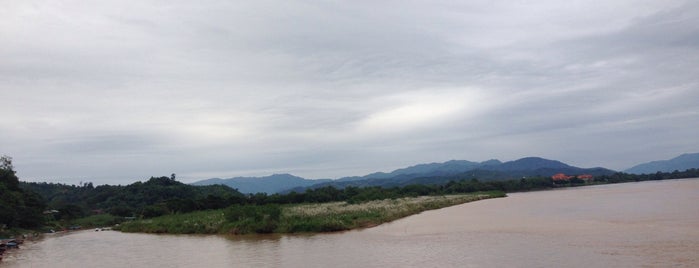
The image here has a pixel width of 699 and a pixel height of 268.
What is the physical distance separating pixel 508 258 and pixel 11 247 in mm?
Result: 28687

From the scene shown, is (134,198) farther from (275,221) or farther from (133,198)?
(275,221)

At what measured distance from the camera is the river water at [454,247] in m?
15.6

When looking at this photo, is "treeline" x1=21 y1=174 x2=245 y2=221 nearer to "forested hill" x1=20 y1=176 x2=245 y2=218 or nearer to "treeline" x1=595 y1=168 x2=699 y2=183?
"forested hill" x1=20 y1=176 x2=245 y2=218

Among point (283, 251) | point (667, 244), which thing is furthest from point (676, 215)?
point (283, 251)

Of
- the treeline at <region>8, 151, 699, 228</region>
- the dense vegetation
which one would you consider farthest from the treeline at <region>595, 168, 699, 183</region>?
the dense vegetation

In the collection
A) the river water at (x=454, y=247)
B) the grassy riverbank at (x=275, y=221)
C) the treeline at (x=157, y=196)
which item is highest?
the treeline at (x=157, y=196)

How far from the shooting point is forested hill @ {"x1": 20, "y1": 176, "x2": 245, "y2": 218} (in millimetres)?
54772

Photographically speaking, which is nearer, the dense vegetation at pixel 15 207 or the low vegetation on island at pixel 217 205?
the low vegetation on island at pixel 217 205

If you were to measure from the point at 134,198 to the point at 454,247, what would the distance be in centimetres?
6394

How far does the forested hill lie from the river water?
77.1 ft

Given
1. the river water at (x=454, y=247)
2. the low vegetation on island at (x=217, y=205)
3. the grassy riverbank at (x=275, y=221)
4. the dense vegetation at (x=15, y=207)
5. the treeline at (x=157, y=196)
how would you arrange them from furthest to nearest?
the treeline at (x=157, y=196) < the dense vegetation at (x=15, y=207) < the low vegetation on island at (x=217, y=205) < the grassy riverbank at (x=275, y=221) < the river water at (x=454, y=247)

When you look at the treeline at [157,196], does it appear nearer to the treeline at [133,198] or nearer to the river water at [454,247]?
the treeline at [133,198]

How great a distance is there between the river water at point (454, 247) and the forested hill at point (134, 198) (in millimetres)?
23499

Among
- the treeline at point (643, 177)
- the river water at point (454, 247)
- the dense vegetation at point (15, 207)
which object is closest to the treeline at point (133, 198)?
the dense vegetation at point (15, 207)
